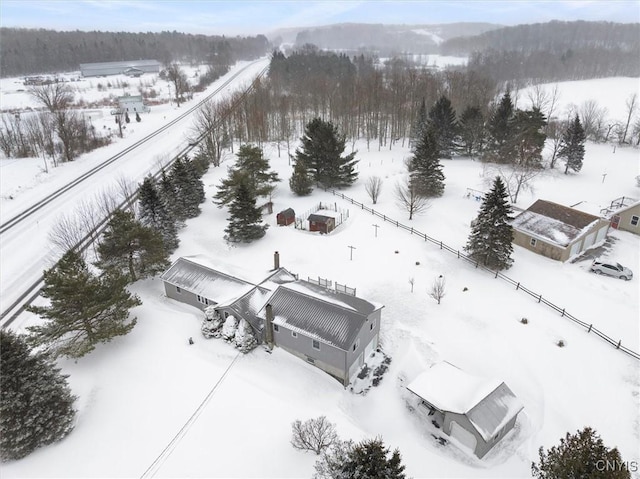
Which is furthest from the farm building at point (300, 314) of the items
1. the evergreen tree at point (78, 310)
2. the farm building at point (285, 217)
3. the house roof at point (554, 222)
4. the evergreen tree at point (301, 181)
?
the house roof at point (554, 222)

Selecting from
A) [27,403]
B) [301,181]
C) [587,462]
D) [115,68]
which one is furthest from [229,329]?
[115,68]

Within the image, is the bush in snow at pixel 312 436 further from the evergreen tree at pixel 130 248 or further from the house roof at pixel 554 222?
the house roof at pixel 554 222

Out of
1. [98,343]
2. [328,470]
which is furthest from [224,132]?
[328,470]

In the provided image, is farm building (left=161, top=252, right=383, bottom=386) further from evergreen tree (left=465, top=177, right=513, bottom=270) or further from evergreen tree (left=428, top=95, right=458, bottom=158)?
evergreen tree (left=428, top=95, right=458, bottom=158)

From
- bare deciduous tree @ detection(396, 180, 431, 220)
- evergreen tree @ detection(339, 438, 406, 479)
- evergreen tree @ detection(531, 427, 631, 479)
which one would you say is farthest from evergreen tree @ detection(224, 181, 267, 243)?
evergreen tree @ detection(531, 427, 631, 479)

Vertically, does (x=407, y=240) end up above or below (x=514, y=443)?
above

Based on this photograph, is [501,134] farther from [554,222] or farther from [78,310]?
[78,310]

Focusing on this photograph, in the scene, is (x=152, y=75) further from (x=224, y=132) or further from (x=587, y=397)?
(x=587, y=397)
